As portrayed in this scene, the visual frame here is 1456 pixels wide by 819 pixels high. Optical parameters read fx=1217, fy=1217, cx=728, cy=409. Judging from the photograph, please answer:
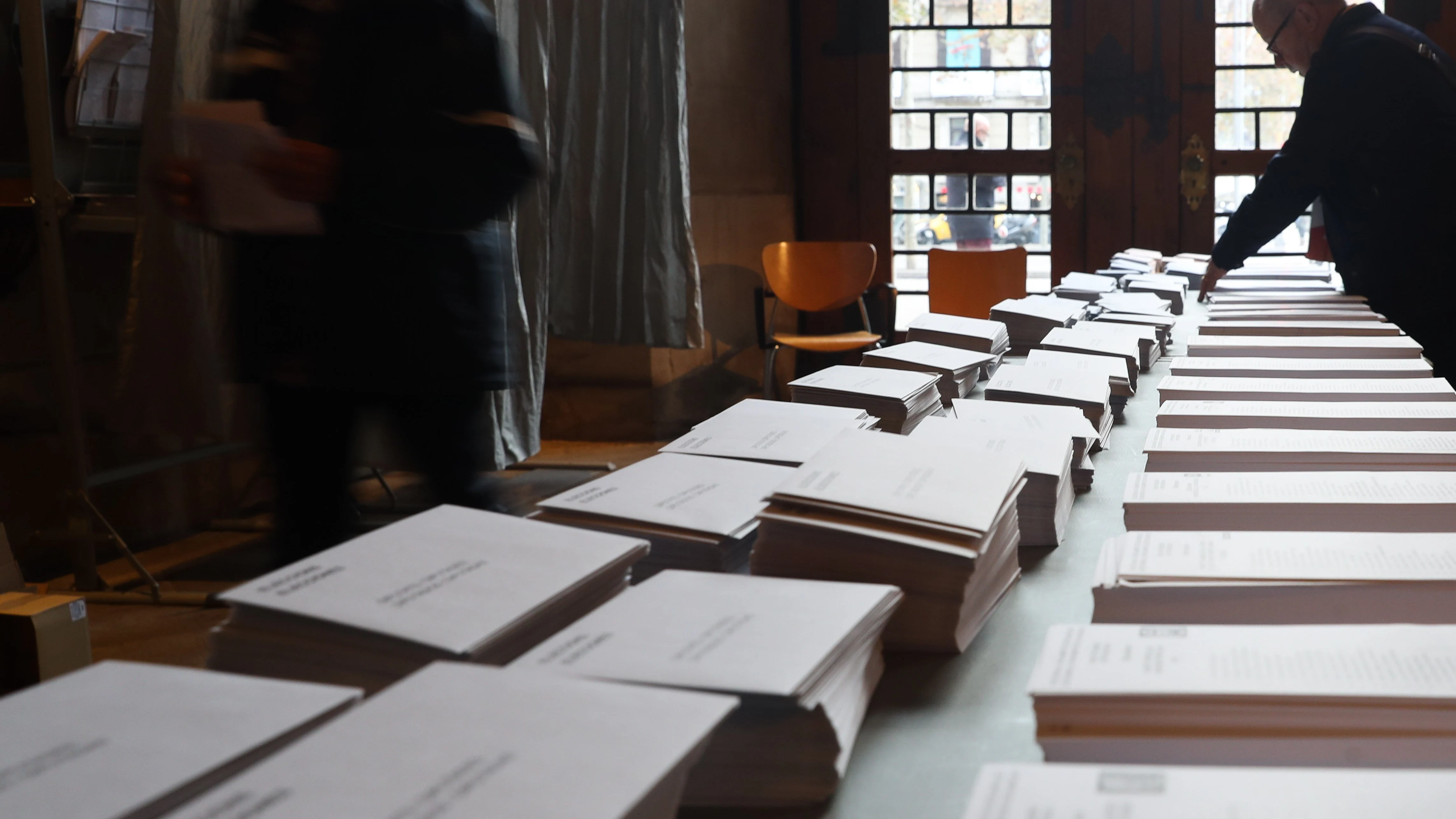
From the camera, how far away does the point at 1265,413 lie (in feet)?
4.63

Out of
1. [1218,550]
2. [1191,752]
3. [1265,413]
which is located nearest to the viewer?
[1191,752]

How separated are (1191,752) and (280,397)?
4.42ft

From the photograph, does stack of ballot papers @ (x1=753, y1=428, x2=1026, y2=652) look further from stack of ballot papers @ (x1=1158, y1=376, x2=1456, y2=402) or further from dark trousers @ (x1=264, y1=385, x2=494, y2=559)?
dark trousers @ (x1=264, y1=385, x2=494, y2=559)

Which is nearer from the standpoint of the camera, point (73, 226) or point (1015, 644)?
point (1015, 644)

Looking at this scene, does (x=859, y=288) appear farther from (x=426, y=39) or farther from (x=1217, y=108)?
(x=426, y=39)

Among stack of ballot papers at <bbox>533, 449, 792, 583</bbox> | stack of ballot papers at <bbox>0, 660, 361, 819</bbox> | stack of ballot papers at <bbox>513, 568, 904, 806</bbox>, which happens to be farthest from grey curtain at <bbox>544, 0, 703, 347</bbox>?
stack of ballot papers at <bbox>0, 660, 361, 819</bbox>

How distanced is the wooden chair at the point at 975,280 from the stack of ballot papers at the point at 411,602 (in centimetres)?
442

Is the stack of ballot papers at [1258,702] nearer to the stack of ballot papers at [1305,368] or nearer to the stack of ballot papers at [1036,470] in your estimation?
the stack of ballot papers at [1036,470]

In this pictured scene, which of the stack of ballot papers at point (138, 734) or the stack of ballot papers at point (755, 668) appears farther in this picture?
the stack of ballot papers at point (755, 668)

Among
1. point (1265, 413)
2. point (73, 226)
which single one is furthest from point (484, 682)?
point (73, 226)

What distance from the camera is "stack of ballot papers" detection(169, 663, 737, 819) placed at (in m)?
0.46

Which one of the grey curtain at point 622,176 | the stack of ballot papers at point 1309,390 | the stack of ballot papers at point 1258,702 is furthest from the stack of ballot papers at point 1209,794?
the grey curtain at point 622,176

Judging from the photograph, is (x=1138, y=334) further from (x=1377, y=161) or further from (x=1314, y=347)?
(x=1377, y=161)

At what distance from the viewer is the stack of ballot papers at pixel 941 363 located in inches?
72.0
